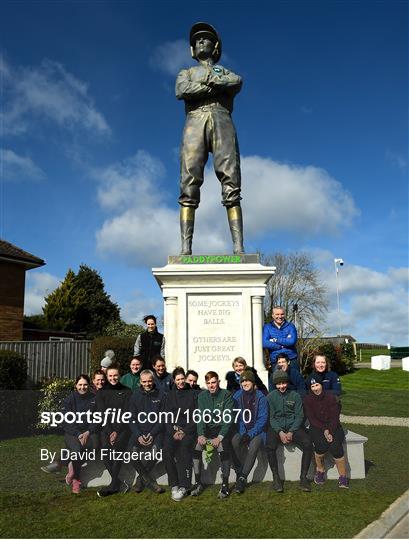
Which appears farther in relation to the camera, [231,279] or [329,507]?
[231,279]

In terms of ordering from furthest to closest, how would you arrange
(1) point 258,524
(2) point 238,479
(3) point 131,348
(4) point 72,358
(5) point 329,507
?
(4) point 72,358
(3) point 131,348
(2) point 238,479
(5) point 329,507
(1) point 258,524

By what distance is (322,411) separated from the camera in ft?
21.9

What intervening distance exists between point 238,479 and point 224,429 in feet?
2.08

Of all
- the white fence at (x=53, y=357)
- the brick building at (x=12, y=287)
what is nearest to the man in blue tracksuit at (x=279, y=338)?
the white fence at (x=53, y=357)

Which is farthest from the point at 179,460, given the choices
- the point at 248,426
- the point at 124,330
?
the point at 124,330

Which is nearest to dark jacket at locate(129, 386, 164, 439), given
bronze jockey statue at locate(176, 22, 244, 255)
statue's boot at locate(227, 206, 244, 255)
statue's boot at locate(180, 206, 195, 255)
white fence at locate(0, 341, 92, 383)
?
statue's boot at locate(180, 206, 195, 255)

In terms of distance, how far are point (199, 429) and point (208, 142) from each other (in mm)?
5863

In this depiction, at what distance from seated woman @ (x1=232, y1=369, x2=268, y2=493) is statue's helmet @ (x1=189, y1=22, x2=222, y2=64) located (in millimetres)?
7046

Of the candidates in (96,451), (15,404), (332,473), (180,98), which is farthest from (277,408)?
(180,98)

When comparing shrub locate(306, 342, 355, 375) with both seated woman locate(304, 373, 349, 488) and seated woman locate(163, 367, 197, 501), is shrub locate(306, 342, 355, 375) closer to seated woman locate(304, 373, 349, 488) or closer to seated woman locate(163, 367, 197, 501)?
seated woman locate(304, 373, 349, 488)

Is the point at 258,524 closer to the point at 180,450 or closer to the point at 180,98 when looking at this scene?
the point at 180,450

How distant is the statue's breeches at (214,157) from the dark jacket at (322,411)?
4.46m

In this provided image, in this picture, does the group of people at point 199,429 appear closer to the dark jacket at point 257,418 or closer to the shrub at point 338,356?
the dark jacket at point 257,418

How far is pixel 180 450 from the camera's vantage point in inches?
251
